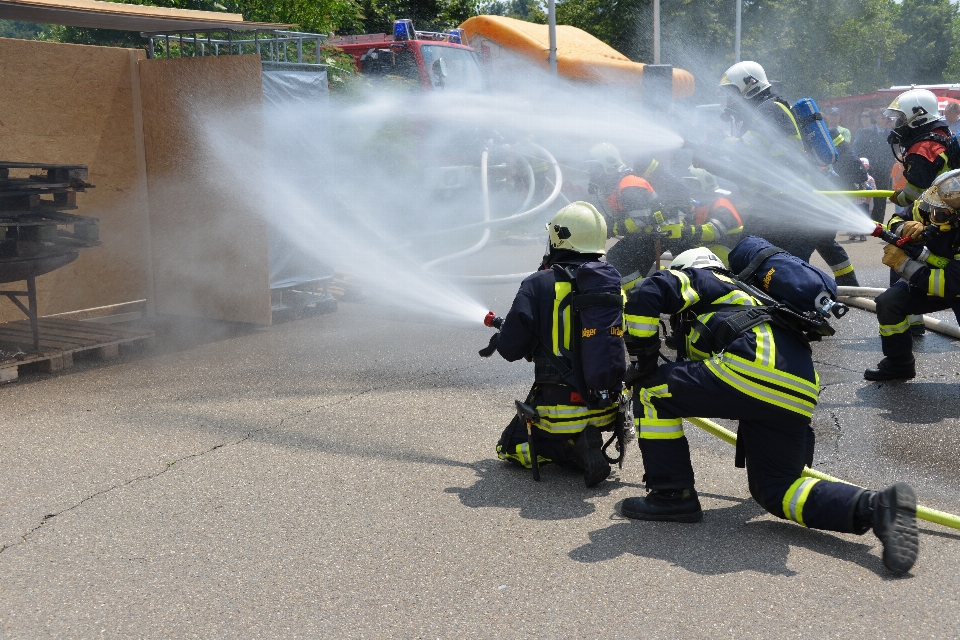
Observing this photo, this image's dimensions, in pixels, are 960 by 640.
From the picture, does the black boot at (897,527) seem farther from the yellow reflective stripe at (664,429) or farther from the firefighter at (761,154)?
the firefighter at (761,154)

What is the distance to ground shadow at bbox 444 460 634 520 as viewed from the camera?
4160 mm

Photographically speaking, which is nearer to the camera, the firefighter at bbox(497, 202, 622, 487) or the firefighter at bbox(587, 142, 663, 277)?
the firefighter at bbox(497, 202, 622, 487)

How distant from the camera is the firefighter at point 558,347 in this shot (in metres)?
4.33

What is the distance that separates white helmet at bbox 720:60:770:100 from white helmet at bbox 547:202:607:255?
132 inches

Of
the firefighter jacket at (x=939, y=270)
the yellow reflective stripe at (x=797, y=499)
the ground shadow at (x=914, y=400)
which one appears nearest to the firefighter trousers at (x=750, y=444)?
the yellow reflective stripe at (x=797, y=499)

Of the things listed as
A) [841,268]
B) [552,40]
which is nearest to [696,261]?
[841,268]

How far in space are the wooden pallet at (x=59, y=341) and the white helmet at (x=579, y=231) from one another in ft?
13.6

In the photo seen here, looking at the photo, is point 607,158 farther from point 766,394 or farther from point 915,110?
point 766,394

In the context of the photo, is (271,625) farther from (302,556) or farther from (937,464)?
(937,464)

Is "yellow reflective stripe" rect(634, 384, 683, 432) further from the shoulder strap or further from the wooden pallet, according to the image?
the wooden pallet

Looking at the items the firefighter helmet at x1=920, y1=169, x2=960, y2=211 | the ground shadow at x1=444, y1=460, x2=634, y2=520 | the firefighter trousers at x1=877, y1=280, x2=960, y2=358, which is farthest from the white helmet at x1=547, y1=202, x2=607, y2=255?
the firefighter trousers at x1=877, y1=280, x2=960, y2=358

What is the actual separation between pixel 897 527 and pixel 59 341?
5969 mm

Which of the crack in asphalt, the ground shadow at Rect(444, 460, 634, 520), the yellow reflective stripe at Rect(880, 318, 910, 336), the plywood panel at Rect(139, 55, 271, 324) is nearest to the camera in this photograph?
the crack in asphalt

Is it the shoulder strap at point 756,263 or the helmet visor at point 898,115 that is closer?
the shoulder strap at point 756,263
